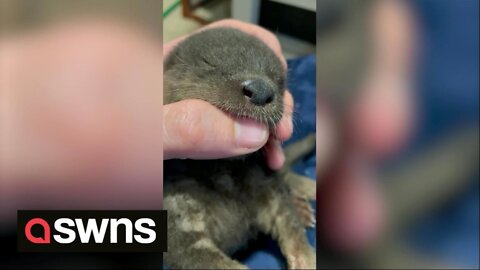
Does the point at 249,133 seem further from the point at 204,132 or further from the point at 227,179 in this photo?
the point at 227,179

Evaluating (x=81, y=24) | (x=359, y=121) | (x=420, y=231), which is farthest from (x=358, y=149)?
(x=81, y=24)

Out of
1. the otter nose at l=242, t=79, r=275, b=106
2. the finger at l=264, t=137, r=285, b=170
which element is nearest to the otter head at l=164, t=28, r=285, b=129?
the otter nose at l=242, t=79, r=275, b=106

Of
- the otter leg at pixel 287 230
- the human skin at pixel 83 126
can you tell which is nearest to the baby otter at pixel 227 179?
the otter leg at pixel 287 230

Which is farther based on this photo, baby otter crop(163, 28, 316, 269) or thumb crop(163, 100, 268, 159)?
baby otter crop(163, 28, 316, 269)

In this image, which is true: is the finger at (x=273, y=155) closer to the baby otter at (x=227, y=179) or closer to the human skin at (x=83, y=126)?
the baby otter at (x=227, y=179)

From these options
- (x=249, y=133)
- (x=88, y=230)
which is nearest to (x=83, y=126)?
(x=88, y=230)

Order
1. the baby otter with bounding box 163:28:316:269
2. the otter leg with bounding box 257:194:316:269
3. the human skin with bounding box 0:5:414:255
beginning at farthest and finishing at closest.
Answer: the otter leg with bounding box 257:194:316:269, the baby otter with bounding box 163:28:316:269, the human skin with bounding box 0:5:414:255

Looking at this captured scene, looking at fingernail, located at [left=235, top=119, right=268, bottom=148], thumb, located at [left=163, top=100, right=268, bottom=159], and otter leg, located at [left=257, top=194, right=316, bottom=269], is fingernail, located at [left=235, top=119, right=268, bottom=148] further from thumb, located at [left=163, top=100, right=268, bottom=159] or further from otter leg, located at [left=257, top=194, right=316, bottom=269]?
otter leg, located at [left=257, top=194, right=316, bottom=269]
